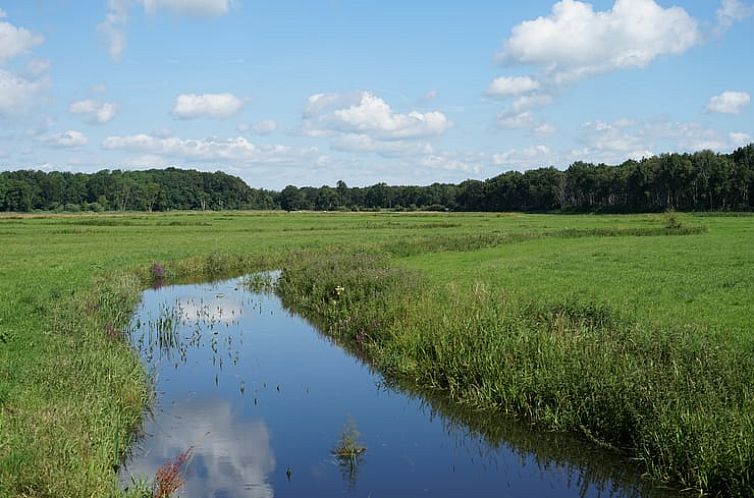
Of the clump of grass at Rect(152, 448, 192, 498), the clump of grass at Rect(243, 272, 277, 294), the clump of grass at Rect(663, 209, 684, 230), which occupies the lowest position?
the clump of grass at Rect(243, 272, 277, 294)

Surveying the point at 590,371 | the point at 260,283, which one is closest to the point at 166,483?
the point at 590,371

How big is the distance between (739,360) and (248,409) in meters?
9.21

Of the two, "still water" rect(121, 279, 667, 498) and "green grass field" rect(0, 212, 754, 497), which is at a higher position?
"green grass field" rect(0, 212, 754, 497)

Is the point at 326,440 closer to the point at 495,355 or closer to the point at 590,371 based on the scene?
the point at 495,355

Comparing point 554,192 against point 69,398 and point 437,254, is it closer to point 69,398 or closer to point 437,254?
point 437,254

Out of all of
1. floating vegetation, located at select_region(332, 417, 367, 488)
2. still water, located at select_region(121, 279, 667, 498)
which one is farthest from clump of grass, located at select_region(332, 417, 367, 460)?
still water, located at select_region(121, 279, 667, 498)

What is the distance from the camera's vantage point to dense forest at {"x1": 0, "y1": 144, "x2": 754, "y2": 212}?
117562 millimetres

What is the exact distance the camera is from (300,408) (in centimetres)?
1375

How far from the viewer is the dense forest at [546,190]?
118 m

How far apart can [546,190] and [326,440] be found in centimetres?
15129

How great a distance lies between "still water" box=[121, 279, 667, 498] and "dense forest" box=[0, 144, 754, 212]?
11254 cm

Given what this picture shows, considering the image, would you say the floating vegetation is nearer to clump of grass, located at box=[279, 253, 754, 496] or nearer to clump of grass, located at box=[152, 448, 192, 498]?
clump of grass, located at box=[279, 253, 754, 496]

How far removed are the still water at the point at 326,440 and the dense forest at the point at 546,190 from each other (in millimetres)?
112539

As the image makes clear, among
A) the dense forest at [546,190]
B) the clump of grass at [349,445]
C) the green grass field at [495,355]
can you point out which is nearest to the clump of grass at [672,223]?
the green grass field at [495,355]
